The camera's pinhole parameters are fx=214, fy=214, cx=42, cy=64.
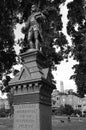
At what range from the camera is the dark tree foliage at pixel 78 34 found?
2064cm

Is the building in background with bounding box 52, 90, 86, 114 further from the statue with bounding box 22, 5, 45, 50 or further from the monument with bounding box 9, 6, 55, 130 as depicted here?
the monument with bounding box 9, 6, 55, 130

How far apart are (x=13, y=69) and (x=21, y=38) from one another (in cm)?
337

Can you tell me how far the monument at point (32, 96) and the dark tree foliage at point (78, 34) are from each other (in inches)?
417

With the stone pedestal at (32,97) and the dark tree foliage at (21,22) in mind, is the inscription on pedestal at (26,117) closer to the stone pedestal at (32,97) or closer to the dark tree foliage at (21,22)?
the stone pedestal at (32,97)

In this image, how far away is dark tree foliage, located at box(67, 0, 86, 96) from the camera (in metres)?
20.6

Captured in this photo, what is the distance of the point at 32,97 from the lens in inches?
359

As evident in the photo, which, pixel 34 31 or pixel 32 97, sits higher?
pixel 34 31

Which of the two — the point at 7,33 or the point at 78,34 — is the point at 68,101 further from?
the point at 7,33

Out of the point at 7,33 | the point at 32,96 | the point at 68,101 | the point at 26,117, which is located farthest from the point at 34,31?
the point at 68,101

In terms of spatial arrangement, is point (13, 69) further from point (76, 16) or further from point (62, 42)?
point (76, 16)

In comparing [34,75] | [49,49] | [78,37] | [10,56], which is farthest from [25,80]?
[78,37]

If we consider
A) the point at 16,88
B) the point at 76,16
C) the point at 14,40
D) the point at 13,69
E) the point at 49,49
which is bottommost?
the point at 16,88

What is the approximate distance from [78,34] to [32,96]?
565 inches

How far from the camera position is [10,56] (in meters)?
21.4
